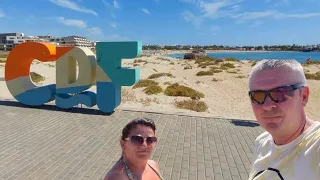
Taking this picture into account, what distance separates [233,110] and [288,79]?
1114 centimetres

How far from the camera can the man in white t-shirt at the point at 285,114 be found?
147 cm

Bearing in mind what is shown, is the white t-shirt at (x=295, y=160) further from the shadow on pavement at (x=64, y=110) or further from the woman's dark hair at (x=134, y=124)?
the shadow on pavement at (x=64, y=110)

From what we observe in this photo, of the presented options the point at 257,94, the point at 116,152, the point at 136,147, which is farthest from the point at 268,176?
the point at 116,152

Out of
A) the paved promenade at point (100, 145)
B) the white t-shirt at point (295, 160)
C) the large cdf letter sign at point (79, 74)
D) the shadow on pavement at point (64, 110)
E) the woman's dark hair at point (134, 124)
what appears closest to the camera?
the white t-shirt at point (295, 160)

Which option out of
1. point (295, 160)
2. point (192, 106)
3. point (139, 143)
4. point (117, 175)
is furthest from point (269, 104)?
point (192, 106)

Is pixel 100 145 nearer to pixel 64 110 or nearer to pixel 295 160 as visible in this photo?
pixel 64 110

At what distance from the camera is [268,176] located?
156 cm

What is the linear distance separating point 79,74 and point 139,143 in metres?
7.77

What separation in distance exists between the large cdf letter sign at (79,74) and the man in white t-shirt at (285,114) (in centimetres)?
735

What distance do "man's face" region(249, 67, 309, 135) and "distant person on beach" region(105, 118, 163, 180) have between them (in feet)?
3.32

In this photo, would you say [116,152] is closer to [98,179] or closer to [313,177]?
[98,179]

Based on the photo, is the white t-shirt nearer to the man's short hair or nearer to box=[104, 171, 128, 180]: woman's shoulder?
the man's short hair

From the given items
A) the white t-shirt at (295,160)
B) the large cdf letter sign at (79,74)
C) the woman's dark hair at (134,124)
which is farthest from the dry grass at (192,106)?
the white t-shirt at (295,160)

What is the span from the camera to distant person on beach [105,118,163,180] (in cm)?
220
